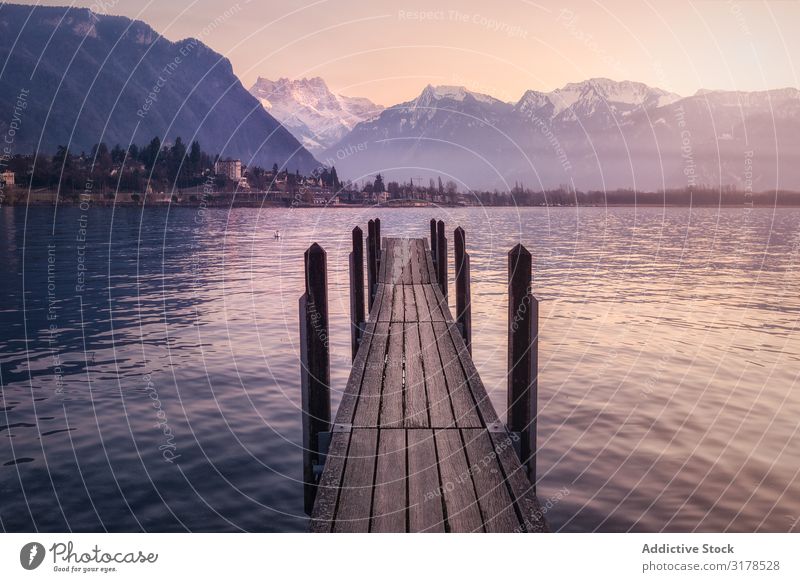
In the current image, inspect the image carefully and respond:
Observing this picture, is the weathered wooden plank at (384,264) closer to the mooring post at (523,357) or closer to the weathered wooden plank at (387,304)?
the weathered wooden plank at (387,304)

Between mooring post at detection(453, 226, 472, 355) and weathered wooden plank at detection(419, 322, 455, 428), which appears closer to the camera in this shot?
weathered wooden plank at detection(419, 322, 455, 428)

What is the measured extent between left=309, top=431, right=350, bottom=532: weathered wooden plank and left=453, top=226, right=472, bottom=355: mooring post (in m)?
8.23

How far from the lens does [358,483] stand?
23.0 ft

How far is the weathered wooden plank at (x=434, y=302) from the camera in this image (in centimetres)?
1616

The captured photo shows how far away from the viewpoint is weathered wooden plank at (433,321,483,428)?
29.6 ft

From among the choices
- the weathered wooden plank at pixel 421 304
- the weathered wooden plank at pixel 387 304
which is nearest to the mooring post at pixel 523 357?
the weathered wooden plank at pixel 421 304

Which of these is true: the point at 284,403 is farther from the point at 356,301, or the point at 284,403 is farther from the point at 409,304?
the point at 409,304

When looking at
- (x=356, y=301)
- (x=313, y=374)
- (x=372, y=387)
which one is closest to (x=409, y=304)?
(x=356, y=301)

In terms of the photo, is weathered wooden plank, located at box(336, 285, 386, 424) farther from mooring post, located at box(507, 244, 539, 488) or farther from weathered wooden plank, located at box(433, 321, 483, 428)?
mooring post, located at box(507, 244, 539, 488)

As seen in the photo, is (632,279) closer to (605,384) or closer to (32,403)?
(605,384)

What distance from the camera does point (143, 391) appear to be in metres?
16.9

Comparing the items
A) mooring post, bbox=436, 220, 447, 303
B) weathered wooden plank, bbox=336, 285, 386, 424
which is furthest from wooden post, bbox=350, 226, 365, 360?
mooring post, bbox=436, 220, 447, 303

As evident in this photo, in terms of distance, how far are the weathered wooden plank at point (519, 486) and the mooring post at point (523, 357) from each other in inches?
12.0
